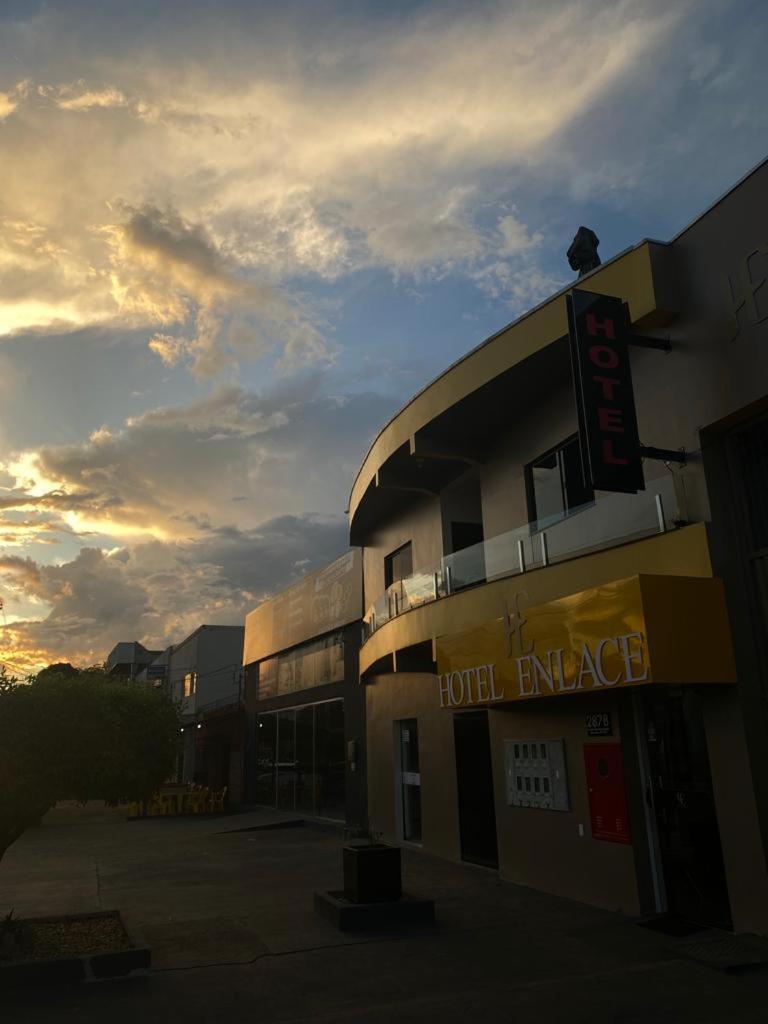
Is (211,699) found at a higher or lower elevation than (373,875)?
higher

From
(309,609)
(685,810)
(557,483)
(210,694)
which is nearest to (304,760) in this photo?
(309,609)

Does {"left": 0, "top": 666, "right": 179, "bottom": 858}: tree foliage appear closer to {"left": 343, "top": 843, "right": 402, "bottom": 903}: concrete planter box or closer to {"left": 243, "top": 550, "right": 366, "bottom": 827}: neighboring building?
{"left": 343, "top": 843, "right": 402, "bottom": 903}: concrete planter box

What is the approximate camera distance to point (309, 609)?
2575 centimetres

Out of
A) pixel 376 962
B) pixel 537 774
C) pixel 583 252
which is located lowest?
pixel 376 962

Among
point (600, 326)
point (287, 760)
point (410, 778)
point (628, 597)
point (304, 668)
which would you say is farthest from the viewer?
point (287, 760)

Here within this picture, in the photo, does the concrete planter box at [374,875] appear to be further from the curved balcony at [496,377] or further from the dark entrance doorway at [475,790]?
the curved balcony at [496,377]

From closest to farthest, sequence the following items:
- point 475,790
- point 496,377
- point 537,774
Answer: point 537,774 < point 496,377 < point 475,790

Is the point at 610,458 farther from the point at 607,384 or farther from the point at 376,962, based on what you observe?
the point at 376,962

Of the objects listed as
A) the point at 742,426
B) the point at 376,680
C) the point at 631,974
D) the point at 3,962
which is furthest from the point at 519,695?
the point at 376,680

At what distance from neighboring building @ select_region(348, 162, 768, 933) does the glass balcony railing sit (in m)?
0.04

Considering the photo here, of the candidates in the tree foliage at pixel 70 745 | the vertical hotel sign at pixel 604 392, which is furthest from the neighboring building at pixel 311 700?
the vertical hotel sign at pixel 604 392

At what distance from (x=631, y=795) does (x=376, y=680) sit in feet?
34.3

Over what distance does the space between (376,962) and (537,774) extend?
4.61 metres

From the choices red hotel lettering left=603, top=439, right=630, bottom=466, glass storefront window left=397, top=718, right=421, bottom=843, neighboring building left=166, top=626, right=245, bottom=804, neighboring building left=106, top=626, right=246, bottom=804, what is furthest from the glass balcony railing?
neighboring building left=166, top=626, right=245, bottom=804
